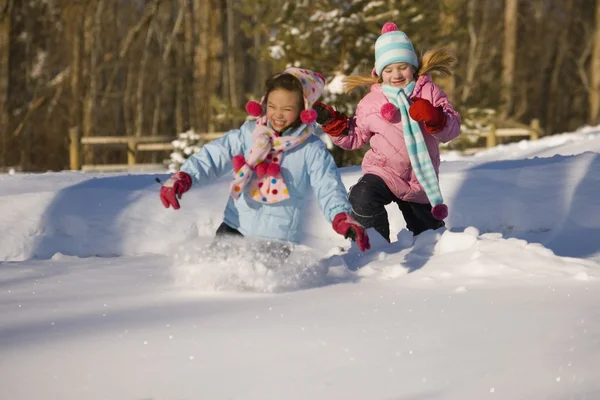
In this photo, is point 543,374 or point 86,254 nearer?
point 543,374

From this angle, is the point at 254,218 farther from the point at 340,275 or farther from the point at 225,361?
the point at 225,361

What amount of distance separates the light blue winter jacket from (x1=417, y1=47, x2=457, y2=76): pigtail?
1024 millimetres

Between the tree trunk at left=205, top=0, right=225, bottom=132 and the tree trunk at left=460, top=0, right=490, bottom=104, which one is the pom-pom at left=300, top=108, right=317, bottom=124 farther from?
the tree trunk at left=460, top=0, right=490, bottom=104

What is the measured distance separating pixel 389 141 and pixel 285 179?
1.01 meters

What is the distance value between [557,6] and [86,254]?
115 ft

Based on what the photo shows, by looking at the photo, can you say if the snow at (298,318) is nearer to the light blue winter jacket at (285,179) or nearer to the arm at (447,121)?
the light blue winter jacket at (285,179)

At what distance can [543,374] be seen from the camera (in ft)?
9.71

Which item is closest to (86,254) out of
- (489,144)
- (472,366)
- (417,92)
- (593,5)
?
(417,92)

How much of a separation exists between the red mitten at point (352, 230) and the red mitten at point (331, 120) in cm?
99

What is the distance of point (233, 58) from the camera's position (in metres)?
35.3

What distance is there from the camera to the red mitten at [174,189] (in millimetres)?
4148

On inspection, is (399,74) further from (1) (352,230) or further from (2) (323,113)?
(1) (352,230)

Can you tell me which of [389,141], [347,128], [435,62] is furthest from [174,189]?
[435,62]

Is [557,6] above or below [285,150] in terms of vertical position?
above
